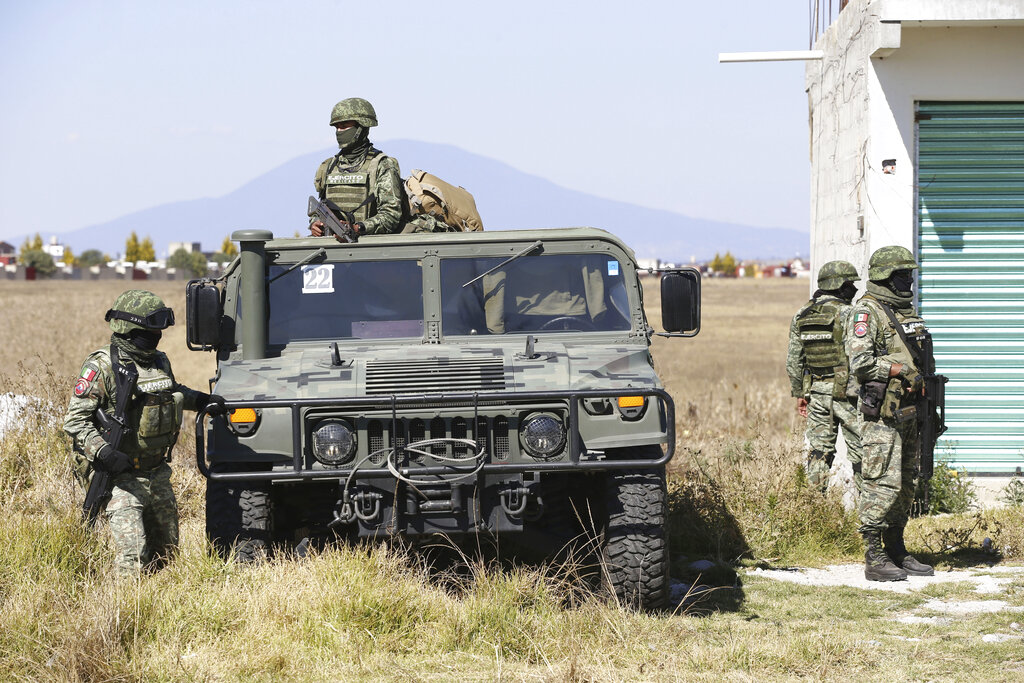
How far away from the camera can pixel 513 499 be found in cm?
567

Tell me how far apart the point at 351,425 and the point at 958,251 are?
5589 millimetres

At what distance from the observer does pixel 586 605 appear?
548cm

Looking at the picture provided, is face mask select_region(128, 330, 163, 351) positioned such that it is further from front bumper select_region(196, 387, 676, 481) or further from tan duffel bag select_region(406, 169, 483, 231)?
tan duffel bag select_region(406, 169, 483, 231)

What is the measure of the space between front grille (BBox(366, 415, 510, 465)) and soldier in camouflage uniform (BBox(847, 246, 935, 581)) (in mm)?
2362

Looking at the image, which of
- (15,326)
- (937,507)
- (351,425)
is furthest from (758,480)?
(15,326)

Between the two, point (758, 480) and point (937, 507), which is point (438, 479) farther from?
point (937, 507)

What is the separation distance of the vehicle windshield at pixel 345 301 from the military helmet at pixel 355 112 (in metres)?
1.29

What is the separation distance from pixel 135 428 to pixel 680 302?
284 centimetres

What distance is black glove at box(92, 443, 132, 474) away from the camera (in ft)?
18.0

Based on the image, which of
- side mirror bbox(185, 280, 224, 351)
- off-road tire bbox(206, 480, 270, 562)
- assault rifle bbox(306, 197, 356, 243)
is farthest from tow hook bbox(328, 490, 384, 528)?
assault rifle bbox(306, 197, 356, 243)

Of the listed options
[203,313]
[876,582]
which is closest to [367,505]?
[203,313]

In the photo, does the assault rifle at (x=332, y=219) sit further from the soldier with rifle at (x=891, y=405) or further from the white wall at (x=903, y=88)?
the white wall at (x=903, y=88)

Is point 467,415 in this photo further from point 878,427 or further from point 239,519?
point 878,427

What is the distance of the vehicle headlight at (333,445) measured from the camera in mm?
5746
